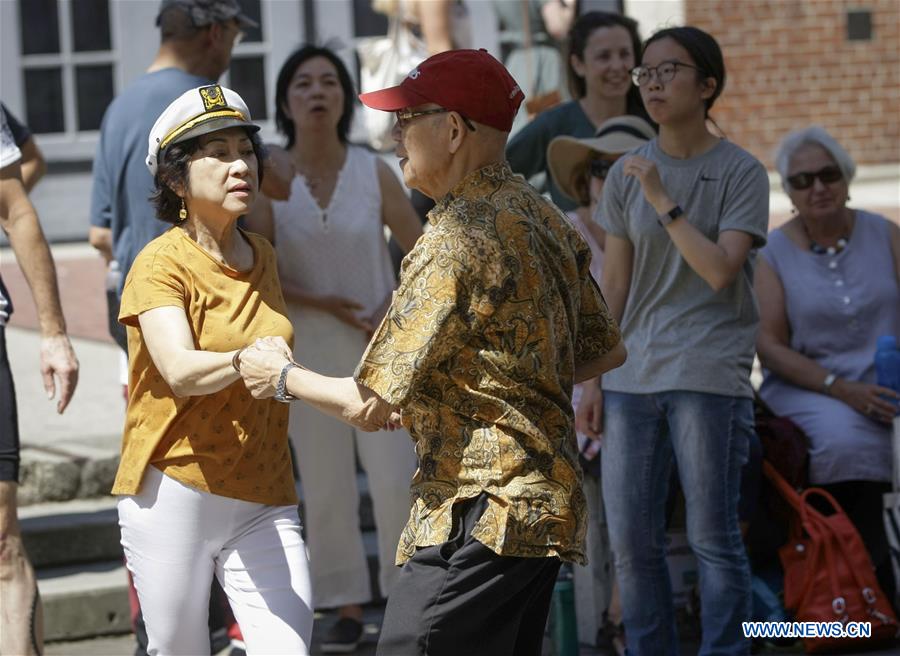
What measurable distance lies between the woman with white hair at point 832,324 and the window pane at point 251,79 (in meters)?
5.93

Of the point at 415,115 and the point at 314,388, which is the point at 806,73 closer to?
the point at 415,115

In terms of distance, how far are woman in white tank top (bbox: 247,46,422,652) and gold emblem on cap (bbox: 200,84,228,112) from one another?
154 centimetres

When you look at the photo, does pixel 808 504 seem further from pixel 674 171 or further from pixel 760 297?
pixel 674 171

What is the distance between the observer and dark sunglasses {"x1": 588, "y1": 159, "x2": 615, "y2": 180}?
5.30 meters

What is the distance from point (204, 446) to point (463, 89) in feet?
3.89

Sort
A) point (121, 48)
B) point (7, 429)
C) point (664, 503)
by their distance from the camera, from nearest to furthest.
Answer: point (7, 429)
point (664, 503)
point (121, 48)

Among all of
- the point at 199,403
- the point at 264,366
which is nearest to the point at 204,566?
the point at 199,403

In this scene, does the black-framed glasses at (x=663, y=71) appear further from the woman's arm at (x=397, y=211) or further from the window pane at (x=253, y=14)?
the window pane at (x=253, y=14)

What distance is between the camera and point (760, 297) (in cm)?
573

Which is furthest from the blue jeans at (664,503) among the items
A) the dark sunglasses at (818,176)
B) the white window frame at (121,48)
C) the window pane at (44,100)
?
the window pane at (44,100)

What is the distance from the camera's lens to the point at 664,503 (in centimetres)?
479

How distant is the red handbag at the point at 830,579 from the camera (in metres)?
5.14

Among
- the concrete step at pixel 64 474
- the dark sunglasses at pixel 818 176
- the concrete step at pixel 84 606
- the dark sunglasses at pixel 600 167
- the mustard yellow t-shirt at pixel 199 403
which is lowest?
→ the concrete step at pixel 84 606

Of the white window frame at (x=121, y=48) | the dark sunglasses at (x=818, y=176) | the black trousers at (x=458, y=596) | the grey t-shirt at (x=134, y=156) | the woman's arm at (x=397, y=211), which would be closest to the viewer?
the black trousers at (x=458, y=596)
